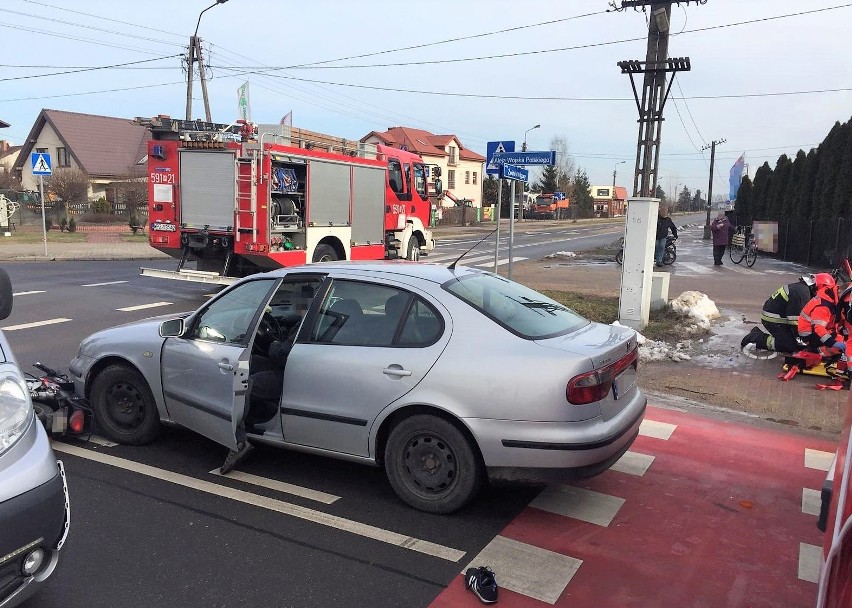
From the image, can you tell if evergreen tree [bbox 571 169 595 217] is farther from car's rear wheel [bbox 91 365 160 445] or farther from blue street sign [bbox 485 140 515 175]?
car's rear wheel [bbox 91 365 160 445]

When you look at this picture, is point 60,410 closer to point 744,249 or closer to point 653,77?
point 653,77

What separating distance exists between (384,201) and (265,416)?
11965 millimetres

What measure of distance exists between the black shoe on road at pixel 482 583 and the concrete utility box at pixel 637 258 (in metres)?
7.04

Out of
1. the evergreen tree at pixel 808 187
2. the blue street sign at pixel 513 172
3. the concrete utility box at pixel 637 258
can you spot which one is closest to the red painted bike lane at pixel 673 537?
the concrete utility box at pixel 637 258

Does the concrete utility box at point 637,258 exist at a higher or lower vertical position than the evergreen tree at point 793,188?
lower

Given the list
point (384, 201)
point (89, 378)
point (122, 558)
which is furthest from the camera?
point (384, 201)

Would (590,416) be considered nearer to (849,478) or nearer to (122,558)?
(849,478)

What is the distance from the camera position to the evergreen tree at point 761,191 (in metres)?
34.4

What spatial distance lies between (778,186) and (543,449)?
31161 mm

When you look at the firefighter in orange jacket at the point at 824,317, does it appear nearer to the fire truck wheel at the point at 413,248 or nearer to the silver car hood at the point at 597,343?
the silver car hood at the point at 597,343

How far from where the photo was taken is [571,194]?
9288cm

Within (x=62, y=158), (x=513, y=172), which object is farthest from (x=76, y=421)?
(x=62, y=158)

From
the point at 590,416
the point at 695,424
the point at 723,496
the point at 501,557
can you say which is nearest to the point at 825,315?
the point at 695,424

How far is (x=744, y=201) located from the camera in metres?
40.0
